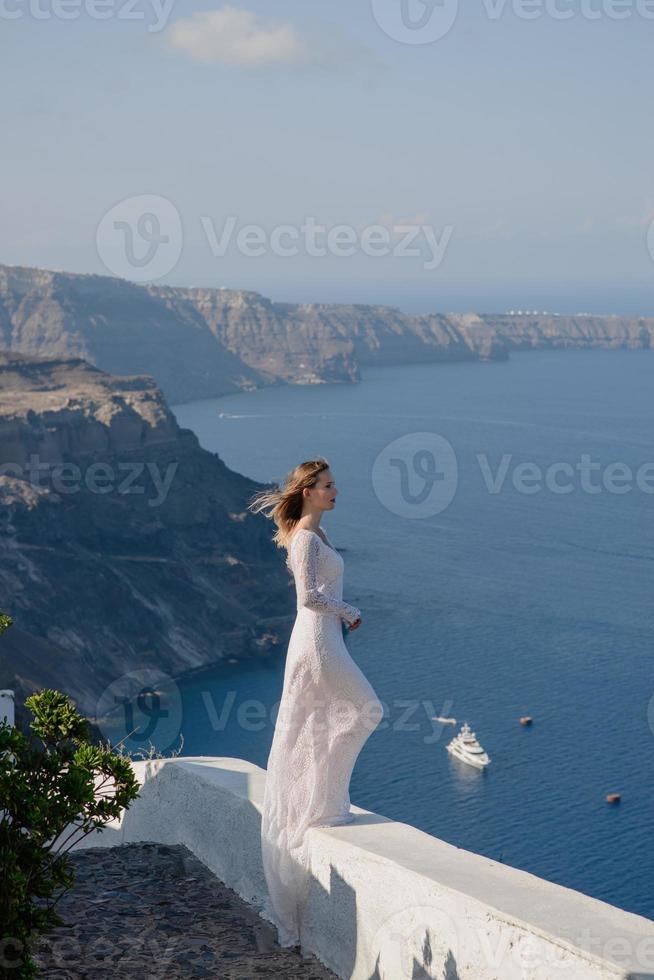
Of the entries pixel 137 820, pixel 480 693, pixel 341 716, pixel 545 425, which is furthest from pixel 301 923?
pixel 545 425

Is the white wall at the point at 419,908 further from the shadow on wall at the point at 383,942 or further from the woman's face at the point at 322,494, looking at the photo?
the woman's face at the point at 322,494

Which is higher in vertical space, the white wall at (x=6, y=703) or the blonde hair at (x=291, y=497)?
the blonde hair at (x=291, y=497)

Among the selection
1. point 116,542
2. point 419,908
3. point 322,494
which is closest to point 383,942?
point 419,908

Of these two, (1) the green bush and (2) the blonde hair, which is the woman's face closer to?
(2) the blonde hair

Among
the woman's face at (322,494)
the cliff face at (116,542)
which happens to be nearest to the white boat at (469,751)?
the cliff face at (116,542)

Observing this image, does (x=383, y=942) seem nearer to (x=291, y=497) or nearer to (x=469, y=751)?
(x=291, y=497)

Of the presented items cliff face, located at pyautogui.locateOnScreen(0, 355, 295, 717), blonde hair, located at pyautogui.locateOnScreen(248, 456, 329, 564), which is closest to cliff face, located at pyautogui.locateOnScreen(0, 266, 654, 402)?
cliff face, located at pyautogui.locateOnScreen(0, 355, 295, 717)

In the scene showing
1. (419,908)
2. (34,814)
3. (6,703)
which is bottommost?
(419,908)
